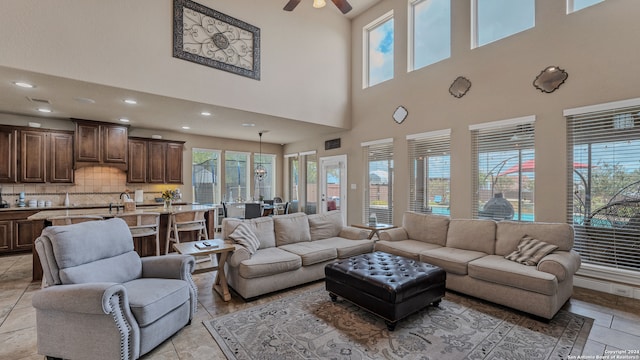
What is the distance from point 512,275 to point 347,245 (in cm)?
205

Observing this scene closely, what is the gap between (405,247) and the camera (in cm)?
405

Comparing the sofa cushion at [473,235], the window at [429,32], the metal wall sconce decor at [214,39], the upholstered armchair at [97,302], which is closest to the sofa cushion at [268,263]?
the upholstered armchair at [97,302]

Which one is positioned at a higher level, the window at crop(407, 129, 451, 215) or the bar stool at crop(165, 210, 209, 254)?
the window at crop(407, 129, 451, 215)

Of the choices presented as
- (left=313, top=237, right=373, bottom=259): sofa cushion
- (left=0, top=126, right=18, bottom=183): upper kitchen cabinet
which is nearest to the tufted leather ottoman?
(left=313, top=237, right=373, bottom=259): sofa cushion

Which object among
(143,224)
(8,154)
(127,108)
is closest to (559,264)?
(143,224)

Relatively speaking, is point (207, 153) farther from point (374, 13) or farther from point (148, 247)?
point (374, 13)

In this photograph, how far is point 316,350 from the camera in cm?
230

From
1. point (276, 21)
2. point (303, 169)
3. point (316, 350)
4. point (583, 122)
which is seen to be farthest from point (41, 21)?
point (583, 122)

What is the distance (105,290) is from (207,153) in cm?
656

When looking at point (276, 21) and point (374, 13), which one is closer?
point (276, 21)

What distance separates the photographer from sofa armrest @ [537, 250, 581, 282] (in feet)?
9.14

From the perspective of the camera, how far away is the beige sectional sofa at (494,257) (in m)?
2.79

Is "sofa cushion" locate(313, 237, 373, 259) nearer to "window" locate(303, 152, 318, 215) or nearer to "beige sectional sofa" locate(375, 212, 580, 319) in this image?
"beige sectional sofa" locate(375, 212, 580, 319)

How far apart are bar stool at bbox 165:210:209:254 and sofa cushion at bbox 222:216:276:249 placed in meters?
1.38
